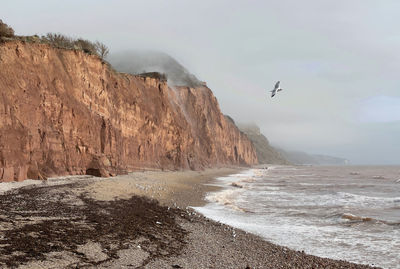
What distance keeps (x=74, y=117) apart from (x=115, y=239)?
749 inches

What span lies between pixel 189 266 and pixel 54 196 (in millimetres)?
9081

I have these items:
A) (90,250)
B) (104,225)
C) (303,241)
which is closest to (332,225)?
(303,241)

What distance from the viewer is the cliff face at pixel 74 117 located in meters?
19.1

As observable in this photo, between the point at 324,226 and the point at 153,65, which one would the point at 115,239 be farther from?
the point at 153,65

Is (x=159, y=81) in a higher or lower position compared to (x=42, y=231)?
higher

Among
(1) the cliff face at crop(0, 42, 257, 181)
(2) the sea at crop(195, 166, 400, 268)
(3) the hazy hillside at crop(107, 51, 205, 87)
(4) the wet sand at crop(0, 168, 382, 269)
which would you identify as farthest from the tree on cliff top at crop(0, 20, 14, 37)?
(3) the hazy hillside at crop(107, 51, 205, 87)

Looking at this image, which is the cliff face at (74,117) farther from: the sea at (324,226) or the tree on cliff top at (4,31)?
the sea at (324,226)

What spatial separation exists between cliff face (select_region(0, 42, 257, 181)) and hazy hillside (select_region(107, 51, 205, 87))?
4113cm

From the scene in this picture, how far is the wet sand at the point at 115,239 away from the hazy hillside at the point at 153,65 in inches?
2921

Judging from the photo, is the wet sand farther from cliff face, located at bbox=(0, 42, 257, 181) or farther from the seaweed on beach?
cliff face, located at bbox=(0, 42, 257, 181)

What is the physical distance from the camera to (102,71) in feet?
108

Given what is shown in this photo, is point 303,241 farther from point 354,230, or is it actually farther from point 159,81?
point 159,81

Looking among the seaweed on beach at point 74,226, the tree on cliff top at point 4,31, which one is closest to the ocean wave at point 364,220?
the seaweed on beach at point 74,226

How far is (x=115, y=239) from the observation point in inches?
349
